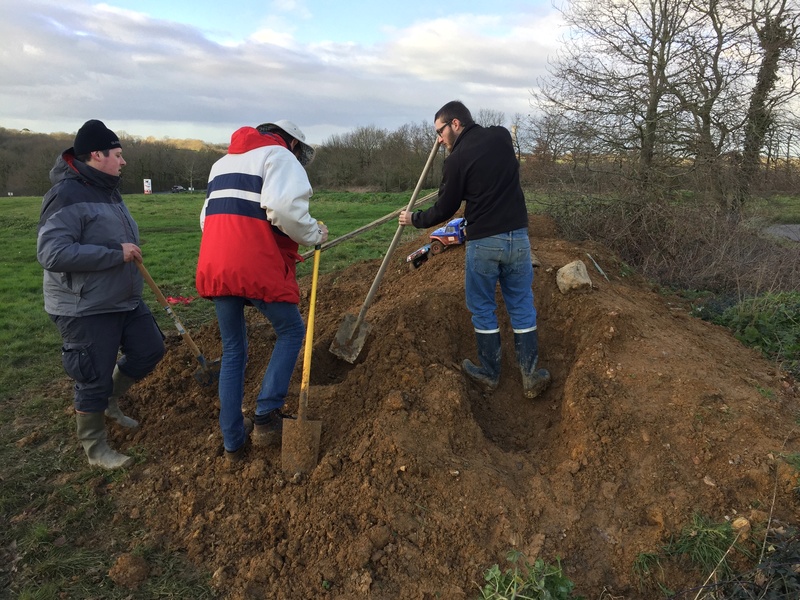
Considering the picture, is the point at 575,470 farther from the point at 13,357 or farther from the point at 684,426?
the point at 13,357

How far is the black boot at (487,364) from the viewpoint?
3955 mm

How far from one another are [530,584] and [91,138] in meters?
3.50

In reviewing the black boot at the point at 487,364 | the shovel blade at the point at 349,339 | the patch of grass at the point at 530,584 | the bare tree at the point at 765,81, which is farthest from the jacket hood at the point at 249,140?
the bare tree at the point at 765,81

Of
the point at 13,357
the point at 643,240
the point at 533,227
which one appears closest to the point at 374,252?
the point at 533,227

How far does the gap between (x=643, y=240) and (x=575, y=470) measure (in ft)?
19.3

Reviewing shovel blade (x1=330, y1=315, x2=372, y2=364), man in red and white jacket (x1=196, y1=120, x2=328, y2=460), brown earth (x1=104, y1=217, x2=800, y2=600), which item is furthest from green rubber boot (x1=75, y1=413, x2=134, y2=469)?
shovel blade (x1=330, y1=315, x2=372, y2=364)

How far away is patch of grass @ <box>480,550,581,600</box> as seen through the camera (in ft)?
7.52

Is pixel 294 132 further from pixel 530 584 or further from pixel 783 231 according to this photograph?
pixel 783 231

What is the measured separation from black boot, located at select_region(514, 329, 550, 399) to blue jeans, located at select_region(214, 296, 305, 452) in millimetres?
1666

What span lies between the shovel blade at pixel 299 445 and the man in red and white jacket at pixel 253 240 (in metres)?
0.27

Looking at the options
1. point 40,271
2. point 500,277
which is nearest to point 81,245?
point 500,277

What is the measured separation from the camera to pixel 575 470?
10.1ft

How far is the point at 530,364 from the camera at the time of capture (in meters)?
3.93

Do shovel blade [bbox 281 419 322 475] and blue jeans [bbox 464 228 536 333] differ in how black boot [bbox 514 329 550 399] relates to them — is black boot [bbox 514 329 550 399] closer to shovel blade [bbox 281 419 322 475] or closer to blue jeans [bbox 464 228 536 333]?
blue jeans [bbox 464 228 536 333]
